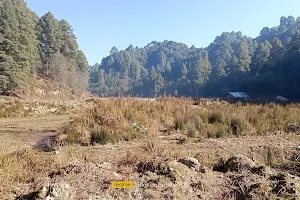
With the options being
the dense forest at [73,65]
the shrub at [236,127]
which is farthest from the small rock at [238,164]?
the dense forest at [73,65]

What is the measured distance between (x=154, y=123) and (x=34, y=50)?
3549 cm

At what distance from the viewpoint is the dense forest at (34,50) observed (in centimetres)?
3228

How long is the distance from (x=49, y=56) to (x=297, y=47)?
4403 cm

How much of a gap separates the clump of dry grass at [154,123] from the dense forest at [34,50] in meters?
24.7

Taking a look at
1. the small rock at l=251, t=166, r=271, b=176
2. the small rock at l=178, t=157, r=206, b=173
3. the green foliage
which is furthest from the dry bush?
the green foliage

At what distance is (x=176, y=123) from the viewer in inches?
383

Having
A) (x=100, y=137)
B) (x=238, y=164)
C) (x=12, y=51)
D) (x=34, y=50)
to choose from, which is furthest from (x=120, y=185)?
(x=34, y=50)

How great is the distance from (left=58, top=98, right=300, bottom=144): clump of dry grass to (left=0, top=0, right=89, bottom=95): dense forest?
24.7m

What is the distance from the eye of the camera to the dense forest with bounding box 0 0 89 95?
32.3 m

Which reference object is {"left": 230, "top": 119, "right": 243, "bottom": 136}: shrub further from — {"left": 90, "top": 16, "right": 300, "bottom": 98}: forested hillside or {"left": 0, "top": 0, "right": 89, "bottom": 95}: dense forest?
{"left": 0, "top": 0, "right": 89, "bottom": 95}: dense forest

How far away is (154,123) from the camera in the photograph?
9.67m

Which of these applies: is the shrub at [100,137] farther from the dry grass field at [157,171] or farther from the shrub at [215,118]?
the shrub at [215,118]

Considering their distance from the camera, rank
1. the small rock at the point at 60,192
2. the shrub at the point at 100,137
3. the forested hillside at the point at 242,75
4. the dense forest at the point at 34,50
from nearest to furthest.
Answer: the small rock at the point at 60,192 → the shrub at the point at 100,137 → the dense forest at the point at 34,50 → the forested hillside at the point at 242,75

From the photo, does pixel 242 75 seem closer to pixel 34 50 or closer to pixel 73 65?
pixel 73 65
